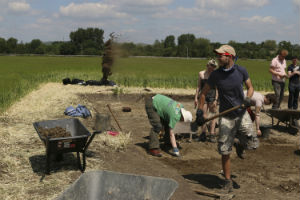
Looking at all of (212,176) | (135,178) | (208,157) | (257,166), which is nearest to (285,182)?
(257,166)

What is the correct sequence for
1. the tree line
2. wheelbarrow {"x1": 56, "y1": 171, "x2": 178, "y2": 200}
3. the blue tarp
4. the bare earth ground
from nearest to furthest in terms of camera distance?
1. wheelbarrow {"x1": 56, "y1": 171, "x2": 178, "y2": 200}
2. the bare earth ground
3. the blue tarp
4. the tree line

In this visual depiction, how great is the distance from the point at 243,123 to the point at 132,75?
11676 millimetres

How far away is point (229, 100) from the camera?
4629mm

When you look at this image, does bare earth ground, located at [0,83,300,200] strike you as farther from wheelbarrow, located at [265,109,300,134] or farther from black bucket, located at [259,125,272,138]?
wheelbarrow, located at [265,109,300,134]

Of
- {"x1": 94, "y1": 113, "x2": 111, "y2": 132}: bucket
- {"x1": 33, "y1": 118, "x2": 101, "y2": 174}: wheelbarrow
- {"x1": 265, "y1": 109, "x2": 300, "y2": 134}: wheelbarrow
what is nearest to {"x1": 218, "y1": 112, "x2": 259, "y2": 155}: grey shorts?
{"x1": 33, "y1": 118, "x2": 101, "y2": 174}: wheelbarrow

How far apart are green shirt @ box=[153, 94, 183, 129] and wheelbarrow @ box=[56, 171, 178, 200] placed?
2.50m

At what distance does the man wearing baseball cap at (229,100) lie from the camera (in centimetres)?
455

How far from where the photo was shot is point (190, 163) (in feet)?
20.3

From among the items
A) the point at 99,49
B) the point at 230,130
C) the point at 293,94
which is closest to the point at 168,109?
the point at 230,130

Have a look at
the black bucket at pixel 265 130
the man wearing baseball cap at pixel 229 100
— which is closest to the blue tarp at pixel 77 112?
the black bucket at pixel 265 130

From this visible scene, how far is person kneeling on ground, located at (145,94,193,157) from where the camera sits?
596 cm

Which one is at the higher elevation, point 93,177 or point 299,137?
point 93,177

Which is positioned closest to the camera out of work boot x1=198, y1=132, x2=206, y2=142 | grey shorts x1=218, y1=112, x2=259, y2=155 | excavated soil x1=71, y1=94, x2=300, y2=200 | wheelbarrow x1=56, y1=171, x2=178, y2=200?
wheelbarrow x1=56, y1=171, x2=178, y2=200

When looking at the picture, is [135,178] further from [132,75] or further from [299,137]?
[132,75]
